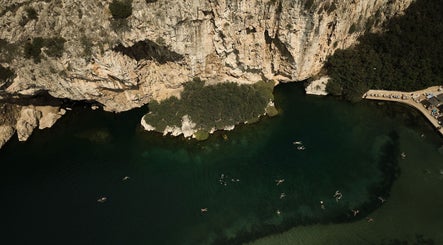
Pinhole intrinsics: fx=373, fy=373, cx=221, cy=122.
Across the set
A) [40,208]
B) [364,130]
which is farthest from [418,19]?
[40,208]

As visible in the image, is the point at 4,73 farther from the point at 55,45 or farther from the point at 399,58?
the point at 399,58

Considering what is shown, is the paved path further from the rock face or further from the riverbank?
the rock face

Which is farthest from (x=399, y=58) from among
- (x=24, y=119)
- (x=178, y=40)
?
(x=24, y=119)

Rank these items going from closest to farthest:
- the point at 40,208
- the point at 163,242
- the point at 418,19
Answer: the point at 163,242, the point at 40,208, the point at 418,19

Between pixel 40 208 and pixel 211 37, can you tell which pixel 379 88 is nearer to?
pixel 211 37

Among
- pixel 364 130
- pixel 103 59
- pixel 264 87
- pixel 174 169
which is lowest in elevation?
pixel 174 169

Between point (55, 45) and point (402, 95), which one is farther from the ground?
point (55, 45)
